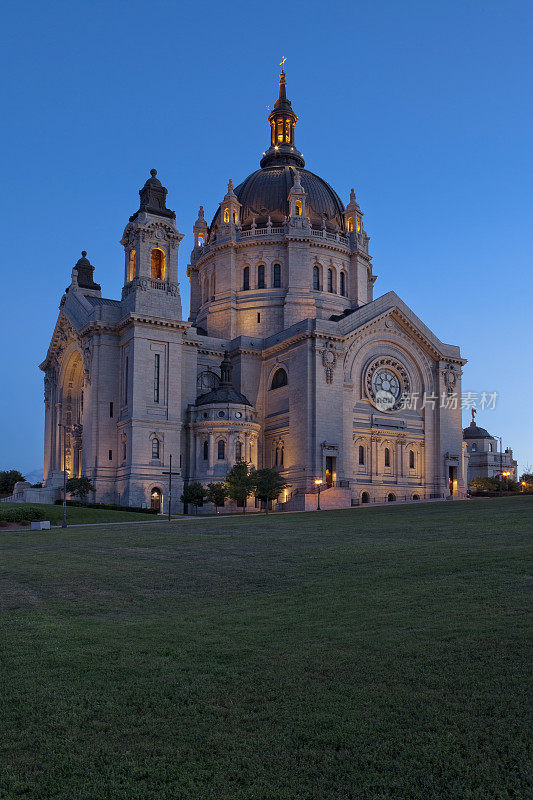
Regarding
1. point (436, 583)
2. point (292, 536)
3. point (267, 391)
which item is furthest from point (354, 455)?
point (436, 583)

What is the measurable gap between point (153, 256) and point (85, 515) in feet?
96.9

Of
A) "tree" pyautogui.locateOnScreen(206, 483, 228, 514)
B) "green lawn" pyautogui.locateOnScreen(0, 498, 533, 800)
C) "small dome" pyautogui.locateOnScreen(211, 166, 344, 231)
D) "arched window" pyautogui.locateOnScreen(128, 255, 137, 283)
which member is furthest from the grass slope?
"small dome" pyautogui.locateOnScreen(211, 166, 344, 231)

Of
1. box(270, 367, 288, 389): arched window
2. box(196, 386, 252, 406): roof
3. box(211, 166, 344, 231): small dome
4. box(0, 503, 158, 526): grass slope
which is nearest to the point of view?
box(0, 503, 158, 526): grass slope

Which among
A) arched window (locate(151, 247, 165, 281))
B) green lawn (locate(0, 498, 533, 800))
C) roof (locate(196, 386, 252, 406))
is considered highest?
arched window (locate(151, 247, 165, 281))

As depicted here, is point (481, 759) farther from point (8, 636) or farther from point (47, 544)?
point (47, 544)

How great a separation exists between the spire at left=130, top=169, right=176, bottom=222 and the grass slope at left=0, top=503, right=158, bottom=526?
100 feet

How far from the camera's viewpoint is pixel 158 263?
73.1 meters

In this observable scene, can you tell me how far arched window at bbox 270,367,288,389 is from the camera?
7544 centimetres

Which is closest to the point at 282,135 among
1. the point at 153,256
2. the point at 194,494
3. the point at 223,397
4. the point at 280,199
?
the point at 280,199

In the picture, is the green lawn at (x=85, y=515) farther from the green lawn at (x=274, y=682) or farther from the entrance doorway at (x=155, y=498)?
the green lawn at (x=274, y=682)

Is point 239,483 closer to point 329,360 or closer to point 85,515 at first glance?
point 85,515

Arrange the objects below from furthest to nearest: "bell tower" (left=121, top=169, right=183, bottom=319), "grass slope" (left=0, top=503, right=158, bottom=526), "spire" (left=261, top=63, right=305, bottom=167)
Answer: "spire" (left=261, top=63, right=305, bottom=167) → "bell tower" (left=121, top=169, right=183, bottom=319) → "grass slope" (left=0, top=503, right=158, bottom=526)

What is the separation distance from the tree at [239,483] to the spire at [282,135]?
47203 mm

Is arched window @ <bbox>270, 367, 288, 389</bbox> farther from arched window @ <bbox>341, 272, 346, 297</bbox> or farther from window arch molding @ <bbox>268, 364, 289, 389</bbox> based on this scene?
arched window @ <bbox>341, 272, 346, 297</bbox>
